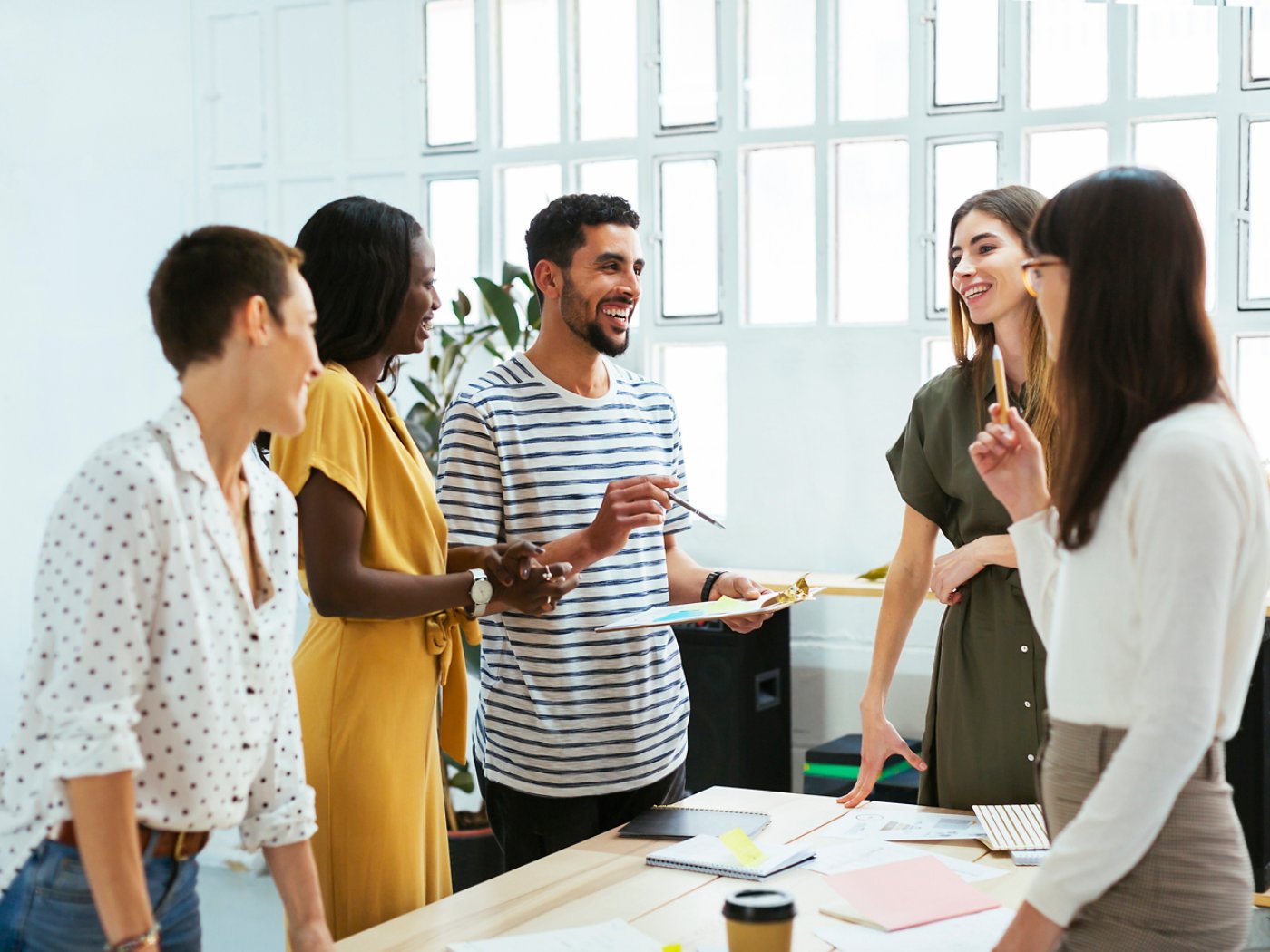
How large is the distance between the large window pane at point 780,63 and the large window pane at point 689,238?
0.94 ft

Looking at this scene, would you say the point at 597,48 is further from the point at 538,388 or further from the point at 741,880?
the point at 741,880

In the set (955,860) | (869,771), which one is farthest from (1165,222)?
(869,771)

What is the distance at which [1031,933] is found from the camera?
1243 millimetres

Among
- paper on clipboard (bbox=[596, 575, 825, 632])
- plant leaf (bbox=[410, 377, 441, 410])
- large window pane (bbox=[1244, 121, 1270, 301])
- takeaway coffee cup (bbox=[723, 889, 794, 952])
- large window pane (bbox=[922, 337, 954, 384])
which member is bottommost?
takeaway coffee cup (bbox=[723, 889, 794, 952])

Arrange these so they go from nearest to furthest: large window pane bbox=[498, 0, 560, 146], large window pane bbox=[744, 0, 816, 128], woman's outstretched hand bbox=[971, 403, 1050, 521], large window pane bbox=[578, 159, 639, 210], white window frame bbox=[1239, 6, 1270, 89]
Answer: woman's outstretched hand bbox=[971, 403, 1050, 521] < white window frame bbox=[1239, 6, 1270, 89] < large window pane bbox=[744, 0, 816, 128] < large window pane bbox=[578, 159, 639, 210] < large window pane bbox=[498, 0, 560, 146]

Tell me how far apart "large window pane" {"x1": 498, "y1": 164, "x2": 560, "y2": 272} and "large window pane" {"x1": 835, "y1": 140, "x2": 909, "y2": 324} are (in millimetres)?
1134

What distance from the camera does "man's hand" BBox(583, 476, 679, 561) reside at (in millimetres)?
2205

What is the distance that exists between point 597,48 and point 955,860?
382cm

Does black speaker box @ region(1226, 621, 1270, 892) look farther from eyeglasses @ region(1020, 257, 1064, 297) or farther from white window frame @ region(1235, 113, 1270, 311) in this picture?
eyeglasses @ region(1020, 257, 1064, 297)

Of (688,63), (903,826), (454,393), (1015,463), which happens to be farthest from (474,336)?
(1015,463)

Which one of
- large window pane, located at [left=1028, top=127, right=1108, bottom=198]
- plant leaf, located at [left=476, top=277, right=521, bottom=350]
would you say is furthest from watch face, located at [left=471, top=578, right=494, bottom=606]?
large window pane, located at [left=1028, top=127, right=1108, bottom=198]

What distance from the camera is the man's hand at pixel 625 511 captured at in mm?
2205

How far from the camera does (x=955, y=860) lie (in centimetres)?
194

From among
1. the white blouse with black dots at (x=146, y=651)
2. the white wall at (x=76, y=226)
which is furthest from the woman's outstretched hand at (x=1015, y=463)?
the white wall at (x=76, y=226)
